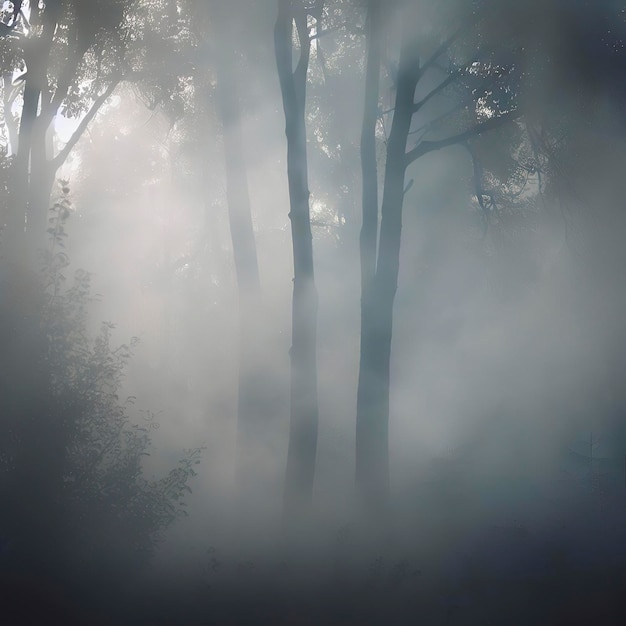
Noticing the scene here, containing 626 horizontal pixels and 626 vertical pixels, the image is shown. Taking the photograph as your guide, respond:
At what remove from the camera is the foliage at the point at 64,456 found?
29.6 ft

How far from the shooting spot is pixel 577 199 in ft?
46.3

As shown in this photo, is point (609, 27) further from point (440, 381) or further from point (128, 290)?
point (128, 290)

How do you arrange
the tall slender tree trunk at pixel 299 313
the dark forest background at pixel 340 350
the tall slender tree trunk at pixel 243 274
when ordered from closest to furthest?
the dark forest background at pixel 340 350 → the tall slender tree trunk at pixel 299 313 → the tall slender tree trunk at pixel 243 274

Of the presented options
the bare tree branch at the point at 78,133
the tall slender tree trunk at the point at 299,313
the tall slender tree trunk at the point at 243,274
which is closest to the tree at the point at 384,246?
the tall slender tree trunk at the point at 299,313

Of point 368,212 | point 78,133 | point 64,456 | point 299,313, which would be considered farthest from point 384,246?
point 78,133

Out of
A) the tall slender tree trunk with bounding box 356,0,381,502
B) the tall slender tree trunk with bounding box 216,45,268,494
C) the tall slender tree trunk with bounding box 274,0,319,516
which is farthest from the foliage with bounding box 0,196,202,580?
the tall slender tree trunk with bounding box 216,45,268,494

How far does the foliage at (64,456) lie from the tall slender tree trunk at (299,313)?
4.07 meters

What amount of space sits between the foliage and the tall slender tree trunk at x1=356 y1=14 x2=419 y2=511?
14.7 ft

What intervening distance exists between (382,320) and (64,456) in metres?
6.20

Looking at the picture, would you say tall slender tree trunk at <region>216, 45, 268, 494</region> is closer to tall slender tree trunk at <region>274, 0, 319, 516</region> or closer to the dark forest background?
the dark forest background

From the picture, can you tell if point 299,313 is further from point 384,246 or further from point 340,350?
point 340,350

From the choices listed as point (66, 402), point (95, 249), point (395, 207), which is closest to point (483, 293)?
point (395, 207)

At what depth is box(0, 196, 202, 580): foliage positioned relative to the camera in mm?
9023

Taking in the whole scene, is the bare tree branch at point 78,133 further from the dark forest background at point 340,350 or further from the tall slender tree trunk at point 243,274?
the tall slender tree trunk at point 243,274
